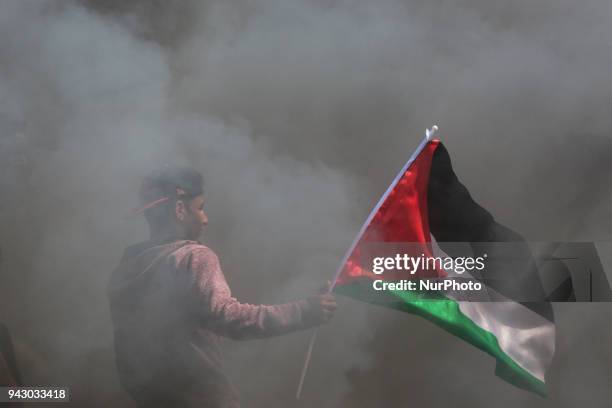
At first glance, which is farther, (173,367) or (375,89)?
(375,89)

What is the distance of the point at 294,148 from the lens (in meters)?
3.62

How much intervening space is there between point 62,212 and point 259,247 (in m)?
0.85

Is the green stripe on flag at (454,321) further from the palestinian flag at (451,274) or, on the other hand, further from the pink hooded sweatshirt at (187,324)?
the pink hooded sweatshirt at (187,324)

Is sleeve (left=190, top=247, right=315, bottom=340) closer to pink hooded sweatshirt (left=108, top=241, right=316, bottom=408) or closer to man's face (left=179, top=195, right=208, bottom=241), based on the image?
pink hooded sweatshirt (left=108, top=241, right=316, bottom=408)

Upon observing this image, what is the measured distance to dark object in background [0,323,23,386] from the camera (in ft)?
11.5

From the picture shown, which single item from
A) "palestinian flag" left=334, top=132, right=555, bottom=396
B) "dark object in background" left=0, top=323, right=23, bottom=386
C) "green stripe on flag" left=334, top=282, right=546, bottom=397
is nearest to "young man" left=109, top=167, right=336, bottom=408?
"green stripe on flag" left=334, top=282, right=546, bottom=397

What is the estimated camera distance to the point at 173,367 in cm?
339

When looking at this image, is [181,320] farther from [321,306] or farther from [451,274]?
[451,274]

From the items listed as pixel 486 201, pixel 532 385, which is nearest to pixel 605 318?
pixel 532 385

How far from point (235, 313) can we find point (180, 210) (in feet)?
1.59

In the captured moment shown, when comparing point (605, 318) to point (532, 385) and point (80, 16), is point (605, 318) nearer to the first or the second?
point (532, 385)

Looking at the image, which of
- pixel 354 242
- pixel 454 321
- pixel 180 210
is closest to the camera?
pixel 354 242

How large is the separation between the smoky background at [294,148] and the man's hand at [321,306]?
102 millimetres

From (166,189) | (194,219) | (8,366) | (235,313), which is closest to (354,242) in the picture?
(235,313)
